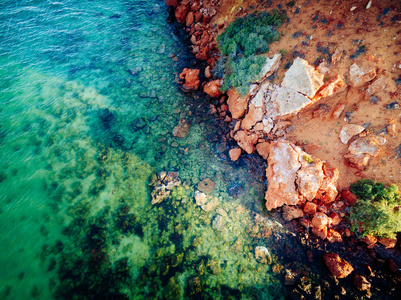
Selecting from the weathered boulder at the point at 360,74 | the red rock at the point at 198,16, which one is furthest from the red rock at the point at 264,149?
the red rock at the point at 198,16

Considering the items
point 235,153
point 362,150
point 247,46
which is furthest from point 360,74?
point 235,153

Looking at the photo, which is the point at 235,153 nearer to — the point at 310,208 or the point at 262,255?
the point at 310,208

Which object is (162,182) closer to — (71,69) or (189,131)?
(189,131)

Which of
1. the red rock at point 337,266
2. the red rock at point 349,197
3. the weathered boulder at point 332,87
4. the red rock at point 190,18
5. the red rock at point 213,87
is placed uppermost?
the red rock at point 190,18

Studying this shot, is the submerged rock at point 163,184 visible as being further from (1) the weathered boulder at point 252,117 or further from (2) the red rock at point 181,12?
(2) the red rock at point 181,12

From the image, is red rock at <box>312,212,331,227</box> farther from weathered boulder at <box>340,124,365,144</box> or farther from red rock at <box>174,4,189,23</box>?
red rock at <box>174,4,189,23</box>

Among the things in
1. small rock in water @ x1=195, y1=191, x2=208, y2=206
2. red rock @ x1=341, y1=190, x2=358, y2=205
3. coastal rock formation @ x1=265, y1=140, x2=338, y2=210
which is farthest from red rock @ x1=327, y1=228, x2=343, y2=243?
small rock in water @ x1=195, y1=191, x2=208, y2=206
